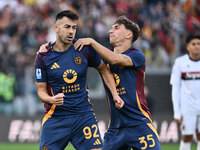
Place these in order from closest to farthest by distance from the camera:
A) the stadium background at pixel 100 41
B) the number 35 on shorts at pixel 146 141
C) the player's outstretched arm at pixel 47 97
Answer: the player's outstretched arm at pixel 47 97, the number 35 on shorts at pixel 146 141, the stadium background at pixel 100 41

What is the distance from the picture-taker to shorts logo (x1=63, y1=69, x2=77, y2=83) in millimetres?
6484

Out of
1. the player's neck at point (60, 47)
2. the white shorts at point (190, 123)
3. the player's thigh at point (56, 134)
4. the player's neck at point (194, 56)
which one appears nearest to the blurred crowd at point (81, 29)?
the player's neck at point (194, 56)

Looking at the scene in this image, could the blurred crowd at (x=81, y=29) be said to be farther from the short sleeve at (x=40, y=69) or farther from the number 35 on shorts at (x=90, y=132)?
the short sleeve at (x=40, y=69)

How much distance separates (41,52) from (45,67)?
216 millimetres

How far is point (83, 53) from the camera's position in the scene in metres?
6.62

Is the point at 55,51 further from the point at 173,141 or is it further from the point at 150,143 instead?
the point at 173,141

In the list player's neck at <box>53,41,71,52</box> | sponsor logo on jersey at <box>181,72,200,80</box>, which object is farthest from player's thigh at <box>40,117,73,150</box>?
sponsor logo on jersey at <box>181,72,200,80</box>

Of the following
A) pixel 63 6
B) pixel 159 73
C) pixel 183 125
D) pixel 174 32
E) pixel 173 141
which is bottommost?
pixel 173 141

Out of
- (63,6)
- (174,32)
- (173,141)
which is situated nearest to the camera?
(173,141)

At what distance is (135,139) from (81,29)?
32.9 feet

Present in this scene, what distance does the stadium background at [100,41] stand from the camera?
1426 cm

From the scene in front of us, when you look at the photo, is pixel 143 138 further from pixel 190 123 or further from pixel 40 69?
pixel 190 123

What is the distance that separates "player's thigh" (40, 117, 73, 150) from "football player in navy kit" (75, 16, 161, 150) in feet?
1.89

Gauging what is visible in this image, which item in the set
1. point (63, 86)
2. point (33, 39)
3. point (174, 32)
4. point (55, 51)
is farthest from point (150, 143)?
point (33, 39)
